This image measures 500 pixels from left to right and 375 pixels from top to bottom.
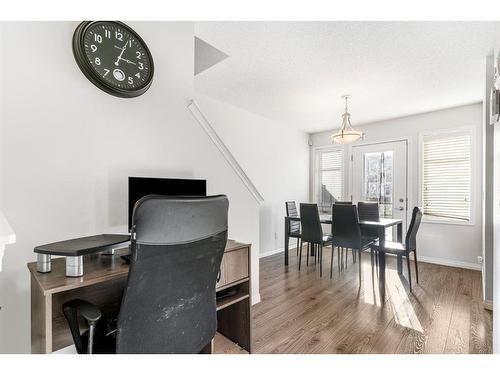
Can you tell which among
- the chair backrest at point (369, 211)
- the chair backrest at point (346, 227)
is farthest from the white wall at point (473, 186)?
the chair backrest at point (346, 227)

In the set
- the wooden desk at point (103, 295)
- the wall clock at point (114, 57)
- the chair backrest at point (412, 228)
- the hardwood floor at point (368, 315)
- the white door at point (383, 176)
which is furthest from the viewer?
the white door at point (383, 176)

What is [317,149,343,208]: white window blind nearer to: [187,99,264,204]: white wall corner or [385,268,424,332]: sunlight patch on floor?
[385,268,424,332]: sunlight patch on floor

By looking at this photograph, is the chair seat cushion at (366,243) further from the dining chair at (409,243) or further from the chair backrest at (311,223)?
Result: the chair backrest at (311,223)

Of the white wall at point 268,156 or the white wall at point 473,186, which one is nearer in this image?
the white wall at point 473,186

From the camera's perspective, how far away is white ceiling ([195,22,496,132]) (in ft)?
6.79

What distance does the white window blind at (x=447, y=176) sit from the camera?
3.77m

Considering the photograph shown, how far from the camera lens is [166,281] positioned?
931mm

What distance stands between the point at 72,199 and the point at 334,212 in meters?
2.85

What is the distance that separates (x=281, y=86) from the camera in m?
3.20

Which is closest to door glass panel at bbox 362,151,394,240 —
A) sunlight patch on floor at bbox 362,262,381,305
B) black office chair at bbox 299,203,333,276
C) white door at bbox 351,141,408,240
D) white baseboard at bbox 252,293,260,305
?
white door at bbox 351,141,408,240

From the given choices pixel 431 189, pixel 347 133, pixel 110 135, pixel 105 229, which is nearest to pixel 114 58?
pixel 110 135

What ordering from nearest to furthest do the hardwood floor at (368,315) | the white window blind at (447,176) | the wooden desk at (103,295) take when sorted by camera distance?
the wooden desk at (103,295) < the hardwood floor at (368,315) < the white window blind at (447,176)

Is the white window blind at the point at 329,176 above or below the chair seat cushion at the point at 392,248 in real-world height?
above

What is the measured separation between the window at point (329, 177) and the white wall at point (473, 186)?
0.85 metres
